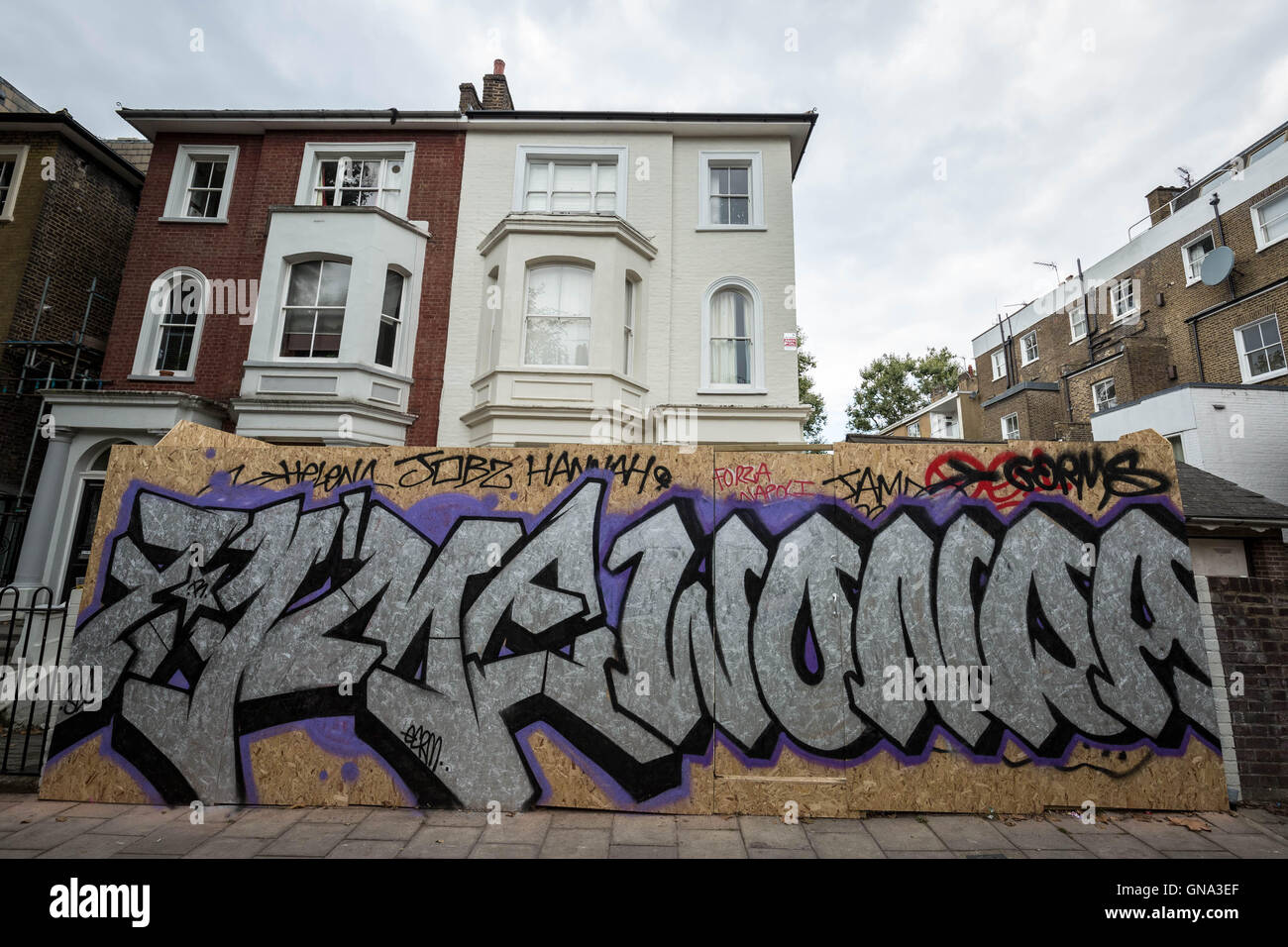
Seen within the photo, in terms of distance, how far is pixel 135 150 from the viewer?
15906 mm

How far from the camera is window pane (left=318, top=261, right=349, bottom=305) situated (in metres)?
11.2

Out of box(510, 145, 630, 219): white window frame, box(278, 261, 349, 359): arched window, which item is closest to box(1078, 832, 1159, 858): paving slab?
box(510, 145, 630, 219): white window frame

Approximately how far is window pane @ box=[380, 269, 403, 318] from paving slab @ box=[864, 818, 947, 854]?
11.7m

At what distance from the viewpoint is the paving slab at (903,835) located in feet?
13.4

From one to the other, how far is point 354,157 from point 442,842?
1386 cm

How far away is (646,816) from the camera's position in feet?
14.9

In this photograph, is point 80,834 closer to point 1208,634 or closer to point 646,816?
point 646,816

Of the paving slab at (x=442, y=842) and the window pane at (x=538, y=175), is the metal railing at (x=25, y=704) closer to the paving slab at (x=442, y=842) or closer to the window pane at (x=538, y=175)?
the paving slab at (x=442, y=842)

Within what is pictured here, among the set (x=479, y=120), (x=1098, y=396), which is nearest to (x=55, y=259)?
(x=479, y=120)

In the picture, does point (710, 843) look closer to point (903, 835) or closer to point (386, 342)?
point (903, 835)

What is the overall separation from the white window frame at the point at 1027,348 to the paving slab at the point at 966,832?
88.5ft

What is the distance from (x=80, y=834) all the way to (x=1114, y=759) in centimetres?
800

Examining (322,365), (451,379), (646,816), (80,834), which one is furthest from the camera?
(451,379)
